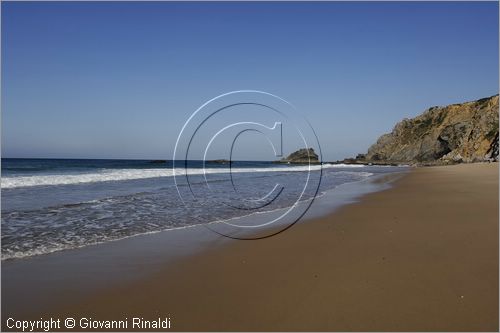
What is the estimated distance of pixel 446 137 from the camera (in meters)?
98.6

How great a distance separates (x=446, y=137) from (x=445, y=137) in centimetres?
33

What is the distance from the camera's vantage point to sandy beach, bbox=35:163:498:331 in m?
3.63

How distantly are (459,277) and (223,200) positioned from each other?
33.8 ft

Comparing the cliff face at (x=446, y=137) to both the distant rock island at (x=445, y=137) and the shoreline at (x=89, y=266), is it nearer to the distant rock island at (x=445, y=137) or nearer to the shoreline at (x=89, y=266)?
the distant rock island at (x=445, y=137)

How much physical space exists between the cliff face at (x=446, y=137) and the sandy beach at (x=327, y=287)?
7055 centimetres

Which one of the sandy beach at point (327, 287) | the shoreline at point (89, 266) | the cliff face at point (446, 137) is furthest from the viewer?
the cliff face at point (446, 137)

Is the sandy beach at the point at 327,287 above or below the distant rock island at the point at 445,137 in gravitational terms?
below

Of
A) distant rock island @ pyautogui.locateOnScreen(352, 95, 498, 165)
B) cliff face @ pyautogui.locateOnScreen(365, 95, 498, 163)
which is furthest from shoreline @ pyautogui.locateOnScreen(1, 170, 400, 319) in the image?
distant rock island @ pyautogui.locateOnScreen(352, 95, 498, 165)

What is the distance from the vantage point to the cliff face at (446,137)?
7300cm

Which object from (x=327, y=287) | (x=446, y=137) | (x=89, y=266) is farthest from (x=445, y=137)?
(x=89, y=266)

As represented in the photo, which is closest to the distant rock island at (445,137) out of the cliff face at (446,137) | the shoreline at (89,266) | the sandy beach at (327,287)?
the cliff face at (446,137)

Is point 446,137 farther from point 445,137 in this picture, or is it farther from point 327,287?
point 327,287

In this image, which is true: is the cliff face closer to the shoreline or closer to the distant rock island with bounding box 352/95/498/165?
the distant rock island with bounding box 352/95/498/165

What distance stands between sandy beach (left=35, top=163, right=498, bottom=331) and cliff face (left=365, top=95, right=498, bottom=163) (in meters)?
70.6
